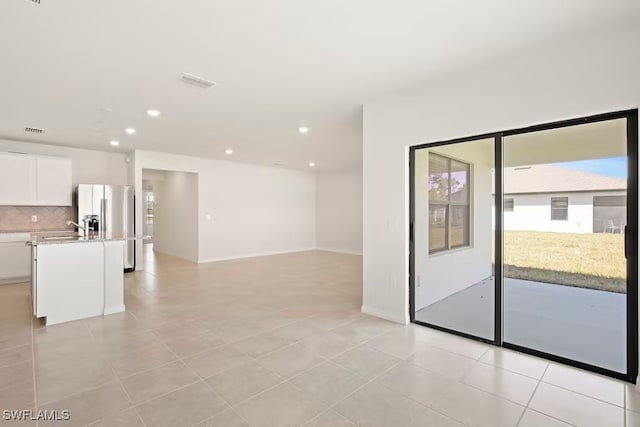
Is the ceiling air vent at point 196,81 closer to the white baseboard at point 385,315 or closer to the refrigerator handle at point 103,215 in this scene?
the white baseboard at point 385,315

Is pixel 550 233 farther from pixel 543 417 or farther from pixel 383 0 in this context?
pixel 383 0

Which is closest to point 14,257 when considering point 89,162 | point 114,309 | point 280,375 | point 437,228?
point 89,162

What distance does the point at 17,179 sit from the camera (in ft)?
18.2

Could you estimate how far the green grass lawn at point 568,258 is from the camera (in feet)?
9.25

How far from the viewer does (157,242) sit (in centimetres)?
987

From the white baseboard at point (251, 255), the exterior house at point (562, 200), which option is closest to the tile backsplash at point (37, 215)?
the white baseboard at point (251, 255)

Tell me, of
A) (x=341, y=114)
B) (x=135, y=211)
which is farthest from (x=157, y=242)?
(x=341, y=114)

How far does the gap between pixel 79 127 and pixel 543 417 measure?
6524 millimetres

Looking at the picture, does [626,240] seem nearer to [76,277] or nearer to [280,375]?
[280,375]

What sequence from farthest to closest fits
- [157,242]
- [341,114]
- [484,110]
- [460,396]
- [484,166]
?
[157,242], [484,166], [341,114], [484,110], [460,396]

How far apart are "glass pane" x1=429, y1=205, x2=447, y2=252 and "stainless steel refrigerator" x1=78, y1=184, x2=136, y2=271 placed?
555 centimetres

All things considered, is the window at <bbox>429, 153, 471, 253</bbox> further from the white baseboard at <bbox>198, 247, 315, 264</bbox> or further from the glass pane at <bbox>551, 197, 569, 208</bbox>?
the white baseboard at <bbox>198, 247, 315, 264</bbox>

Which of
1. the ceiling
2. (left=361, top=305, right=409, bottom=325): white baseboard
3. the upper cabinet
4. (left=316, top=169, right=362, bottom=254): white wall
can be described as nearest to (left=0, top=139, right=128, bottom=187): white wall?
the upper cabinet

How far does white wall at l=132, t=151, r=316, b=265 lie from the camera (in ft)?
25.0
